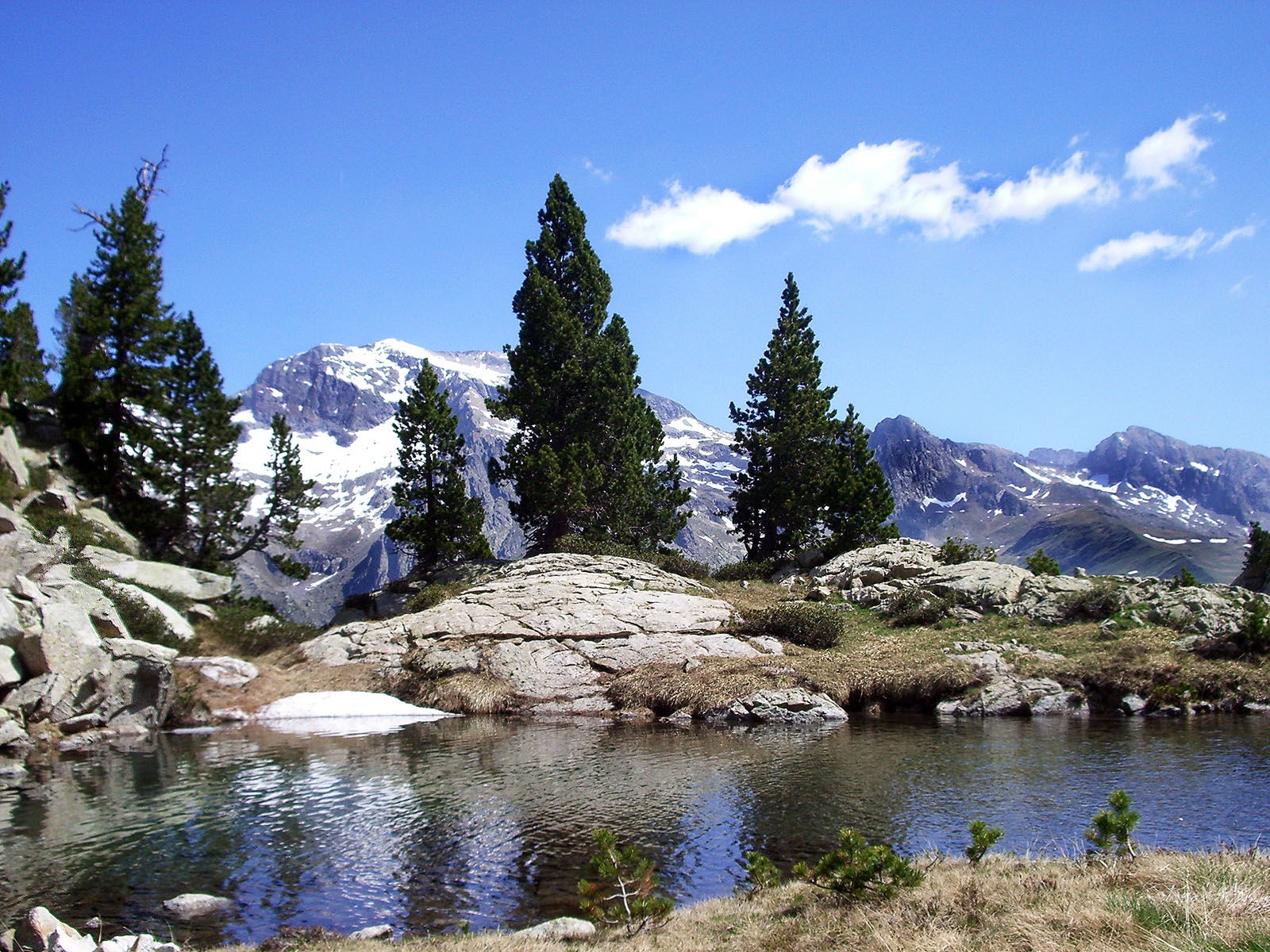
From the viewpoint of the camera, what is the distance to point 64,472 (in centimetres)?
4812

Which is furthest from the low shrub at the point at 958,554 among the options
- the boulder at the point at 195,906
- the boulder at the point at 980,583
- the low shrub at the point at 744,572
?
the boulder at the point at 195,906

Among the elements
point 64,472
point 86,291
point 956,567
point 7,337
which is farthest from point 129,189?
point 956,567

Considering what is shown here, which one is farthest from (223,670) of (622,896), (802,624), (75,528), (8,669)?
(622,896)

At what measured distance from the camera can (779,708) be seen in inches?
1142

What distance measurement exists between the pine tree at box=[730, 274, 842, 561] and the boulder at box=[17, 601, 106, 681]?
1594 inches

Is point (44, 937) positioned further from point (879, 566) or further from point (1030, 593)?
point (879, 566)

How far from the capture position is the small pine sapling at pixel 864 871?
963 cm

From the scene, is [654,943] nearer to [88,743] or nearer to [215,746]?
[215,746]

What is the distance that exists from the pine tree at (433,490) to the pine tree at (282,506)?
6257mm

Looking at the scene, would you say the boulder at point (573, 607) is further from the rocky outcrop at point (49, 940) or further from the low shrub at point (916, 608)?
the rocky outcrop at point (49, 940)

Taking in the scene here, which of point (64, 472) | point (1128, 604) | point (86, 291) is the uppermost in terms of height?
point (86, 291)

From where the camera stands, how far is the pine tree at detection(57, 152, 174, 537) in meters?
48.8

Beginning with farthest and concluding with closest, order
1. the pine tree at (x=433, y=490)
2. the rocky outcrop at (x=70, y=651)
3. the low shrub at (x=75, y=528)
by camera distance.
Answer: the pine tree at (x=433, y=490), the low shrub at (x=75, y=528), the rocky outcrop at (x=70, y=651)

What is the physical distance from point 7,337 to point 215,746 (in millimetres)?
37177
